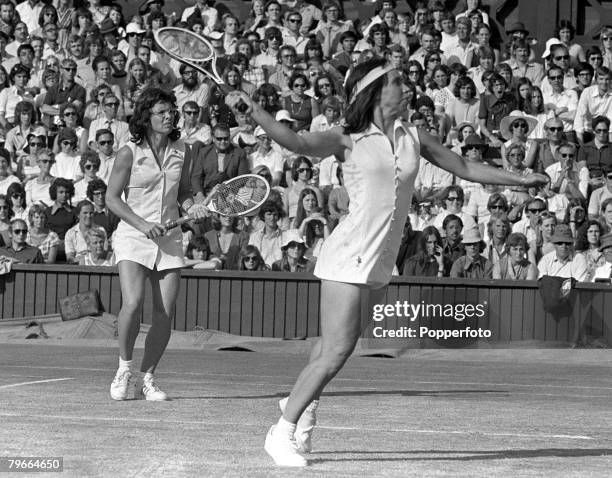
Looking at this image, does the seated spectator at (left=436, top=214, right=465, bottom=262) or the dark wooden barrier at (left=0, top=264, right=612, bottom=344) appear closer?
the dark wooden barrier at (left=0, top=264, right=612, bottom=344)

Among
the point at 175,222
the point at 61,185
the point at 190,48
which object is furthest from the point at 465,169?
the point at 61,185

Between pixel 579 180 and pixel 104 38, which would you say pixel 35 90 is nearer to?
pixel 104 38

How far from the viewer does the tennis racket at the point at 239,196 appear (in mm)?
9945

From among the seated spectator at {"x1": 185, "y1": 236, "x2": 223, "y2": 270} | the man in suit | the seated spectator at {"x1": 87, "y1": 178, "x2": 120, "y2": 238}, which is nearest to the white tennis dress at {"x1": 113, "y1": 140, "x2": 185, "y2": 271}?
the seated spectator at {"x1": 185, "y1": 236, "x2": 223, "y2": 270}

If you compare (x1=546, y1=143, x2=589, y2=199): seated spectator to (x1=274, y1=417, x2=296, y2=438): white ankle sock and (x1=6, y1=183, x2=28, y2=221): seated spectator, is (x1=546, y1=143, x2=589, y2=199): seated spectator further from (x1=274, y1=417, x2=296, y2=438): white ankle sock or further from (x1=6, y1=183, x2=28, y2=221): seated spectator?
(x1=274, y1=417, x2=296, y2=438): white ankle sock

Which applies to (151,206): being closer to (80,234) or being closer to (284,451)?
(284,451)

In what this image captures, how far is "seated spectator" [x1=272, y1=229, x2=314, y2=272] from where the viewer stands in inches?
690

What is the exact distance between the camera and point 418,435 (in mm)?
7785

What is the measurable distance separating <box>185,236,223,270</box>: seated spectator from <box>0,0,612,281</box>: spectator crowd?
21mm

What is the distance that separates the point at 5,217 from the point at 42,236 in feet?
2.30

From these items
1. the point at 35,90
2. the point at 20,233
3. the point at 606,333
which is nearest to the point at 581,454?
the point at 606,333

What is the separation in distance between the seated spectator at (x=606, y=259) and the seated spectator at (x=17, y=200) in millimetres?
7772

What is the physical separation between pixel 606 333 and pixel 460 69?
19.2ft

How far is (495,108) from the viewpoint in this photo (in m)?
20.4
